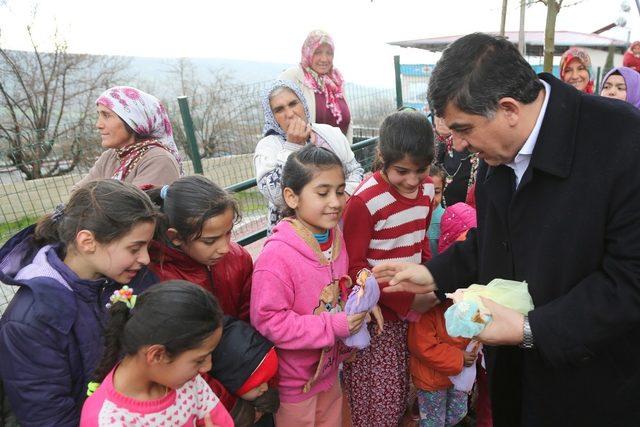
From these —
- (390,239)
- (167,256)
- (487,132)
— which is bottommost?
(390,239)

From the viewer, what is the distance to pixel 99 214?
1633 millimetres

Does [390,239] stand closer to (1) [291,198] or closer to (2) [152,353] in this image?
(1) [291,198]

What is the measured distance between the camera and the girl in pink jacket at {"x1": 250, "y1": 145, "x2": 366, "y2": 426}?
195 centimetres

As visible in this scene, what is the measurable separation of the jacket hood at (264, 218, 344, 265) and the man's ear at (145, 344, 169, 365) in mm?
752

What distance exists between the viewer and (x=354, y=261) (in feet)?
7.36

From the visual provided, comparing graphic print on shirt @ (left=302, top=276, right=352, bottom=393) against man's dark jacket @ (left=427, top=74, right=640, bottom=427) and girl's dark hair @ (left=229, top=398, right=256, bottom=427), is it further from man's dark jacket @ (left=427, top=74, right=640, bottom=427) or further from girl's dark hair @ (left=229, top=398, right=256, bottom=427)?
man's dark jacket @ (left=427, top=74, right=640, bottom=427)

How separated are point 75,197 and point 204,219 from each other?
0.48m

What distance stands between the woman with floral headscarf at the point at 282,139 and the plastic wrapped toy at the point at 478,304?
50.7 inches

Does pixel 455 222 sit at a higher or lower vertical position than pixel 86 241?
lower

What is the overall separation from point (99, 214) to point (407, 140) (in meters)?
1.37

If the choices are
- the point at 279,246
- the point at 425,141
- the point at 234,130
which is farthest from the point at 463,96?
the point at 234,130

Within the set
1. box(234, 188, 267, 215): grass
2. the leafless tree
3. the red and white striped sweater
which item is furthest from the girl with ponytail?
the leafless tree

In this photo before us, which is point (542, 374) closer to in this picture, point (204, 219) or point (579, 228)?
point (579, 228)

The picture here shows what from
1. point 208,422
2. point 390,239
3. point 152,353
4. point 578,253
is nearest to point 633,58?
point 390,239
